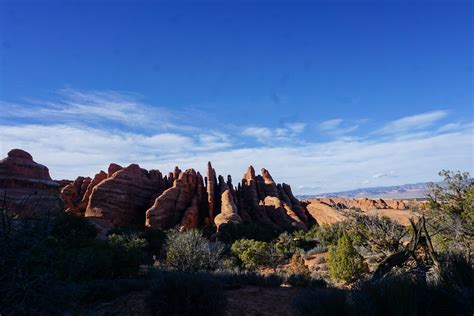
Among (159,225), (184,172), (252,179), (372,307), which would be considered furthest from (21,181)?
(372,307)

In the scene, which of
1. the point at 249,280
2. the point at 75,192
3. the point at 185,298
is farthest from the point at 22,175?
the point at 185,298

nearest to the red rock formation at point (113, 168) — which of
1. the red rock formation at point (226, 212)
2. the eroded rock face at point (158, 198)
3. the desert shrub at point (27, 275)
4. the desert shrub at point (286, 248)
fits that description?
the eroded rock face at point (158, 198)

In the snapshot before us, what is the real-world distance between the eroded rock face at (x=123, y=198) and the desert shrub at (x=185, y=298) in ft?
137

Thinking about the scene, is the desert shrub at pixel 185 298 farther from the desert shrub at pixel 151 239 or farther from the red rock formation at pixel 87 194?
the red rock formation at pixel 87 194

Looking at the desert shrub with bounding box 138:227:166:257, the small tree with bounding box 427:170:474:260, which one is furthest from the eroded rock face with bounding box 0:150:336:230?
the small tree with bounding box 427:170:474:260

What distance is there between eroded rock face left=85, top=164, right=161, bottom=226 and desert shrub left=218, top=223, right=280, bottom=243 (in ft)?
51.9

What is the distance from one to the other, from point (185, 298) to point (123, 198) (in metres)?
44.4

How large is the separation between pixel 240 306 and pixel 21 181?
130 feet

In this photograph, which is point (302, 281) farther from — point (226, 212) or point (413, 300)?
point (226, 212)

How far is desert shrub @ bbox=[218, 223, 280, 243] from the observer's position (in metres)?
40.0

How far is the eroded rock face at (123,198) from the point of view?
47.4 m

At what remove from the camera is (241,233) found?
40625 mm

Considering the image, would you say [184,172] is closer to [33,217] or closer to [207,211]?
[207,211]

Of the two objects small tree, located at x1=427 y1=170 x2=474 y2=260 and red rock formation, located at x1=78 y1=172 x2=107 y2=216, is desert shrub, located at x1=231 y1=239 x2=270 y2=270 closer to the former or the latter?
small tree, located at x1=427 y1=170 x2=474 y2=260
